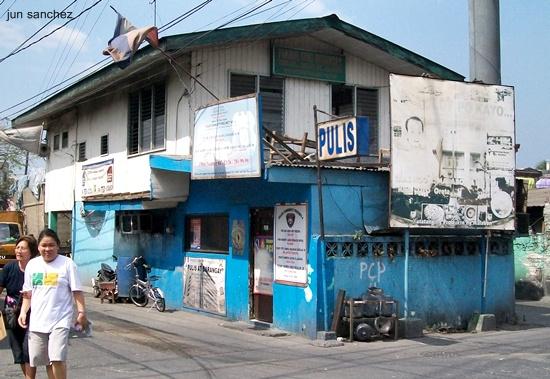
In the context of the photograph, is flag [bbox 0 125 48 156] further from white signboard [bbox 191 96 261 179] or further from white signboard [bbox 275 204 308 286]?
white signboard [bbox 275 204 308 286]

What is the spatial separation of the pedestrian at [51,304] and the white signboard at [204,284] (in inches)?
304

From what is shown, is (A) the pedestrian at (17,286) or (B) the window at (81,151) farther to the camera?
(B) the window at (81,151)

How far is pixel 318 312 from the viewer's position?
439 inches

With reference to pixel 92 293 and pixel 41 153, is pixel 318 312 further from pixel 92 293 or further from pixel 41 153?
pixel 41 153

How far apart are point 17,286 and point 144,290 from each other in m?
9.02

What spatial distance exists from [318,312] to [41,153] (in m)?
15.7

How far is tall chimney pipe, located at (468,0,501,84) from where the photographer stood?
571 inches

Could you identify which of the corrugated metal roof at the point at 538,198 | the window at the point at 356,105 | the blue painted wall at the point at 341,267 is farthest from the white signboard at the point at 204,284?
the corrugated metal roof at the point at 538,198

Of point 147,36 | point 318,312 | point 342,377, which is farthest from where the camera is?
point 147,36

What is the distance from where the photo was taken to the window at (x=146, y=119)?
51.4 feet

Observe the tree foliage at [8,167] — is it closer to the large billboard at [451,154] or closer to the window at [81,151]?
the window at [81,151]

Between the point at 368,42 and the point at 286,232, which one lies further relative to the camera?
the point at 368,42

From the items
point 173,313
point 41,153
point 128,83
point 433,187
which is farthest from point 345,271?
point 41,153

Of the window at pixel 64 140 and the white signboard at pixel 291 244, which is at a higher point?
the window at pixel 64 140
